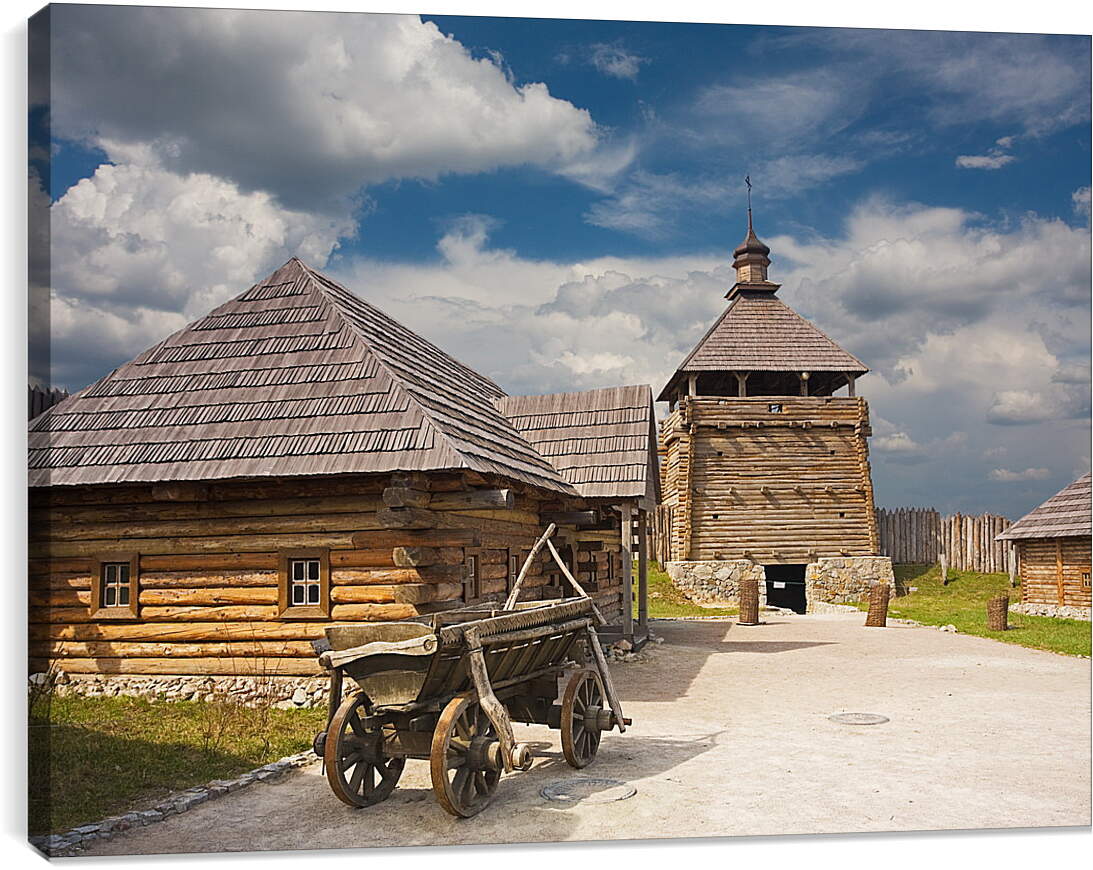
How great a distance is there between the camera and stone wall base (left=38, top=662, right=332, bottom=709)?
422 inches

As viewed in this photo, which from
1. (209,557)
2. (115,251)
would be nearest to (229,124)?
(115,251)

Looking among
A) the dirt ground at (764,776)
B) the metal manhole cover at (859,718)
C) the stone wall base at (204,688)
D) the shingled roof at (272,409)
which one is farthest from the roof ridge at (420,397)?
the metal manhole cover at (859,718)

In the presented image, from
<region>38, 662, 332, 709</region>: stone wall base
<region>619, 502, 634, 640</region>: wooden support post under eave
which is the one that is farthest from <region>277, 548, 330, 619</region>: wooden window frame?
<region>619, 502, 634, 640</region>: wooden support post under eave

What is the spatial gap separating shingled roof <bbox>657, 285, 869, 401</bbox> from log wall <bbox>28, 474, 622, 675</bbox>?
2226 cm

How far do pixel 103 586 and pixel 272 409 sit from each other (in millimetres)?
2747

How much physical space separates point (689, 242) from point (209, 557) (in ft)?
20.3

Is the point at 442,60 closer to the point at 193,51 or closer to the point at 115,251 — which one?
the point at 193,51

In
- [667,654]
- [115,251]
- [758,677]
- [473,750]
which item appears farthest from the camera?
[667,654]

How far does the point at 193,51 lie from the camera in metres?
7.85

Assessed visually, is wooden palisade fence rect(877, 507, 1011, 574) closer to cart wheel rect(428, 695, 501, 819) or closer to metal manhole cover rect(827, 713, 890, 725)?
metal manhole cover rect(827, 713, 890, 725)

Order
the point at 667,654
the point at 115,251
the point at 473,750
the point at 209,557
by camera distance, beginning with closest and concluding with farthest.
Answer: the point at 473,750
the point at 115,251
the point at 209,557
the point at 667,654

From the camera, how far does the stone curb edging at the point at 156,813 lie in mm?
6434

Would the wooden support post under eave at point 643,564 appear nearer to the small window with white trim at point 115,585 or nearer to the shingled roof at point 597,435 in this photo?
the shingled roof at point 597,435

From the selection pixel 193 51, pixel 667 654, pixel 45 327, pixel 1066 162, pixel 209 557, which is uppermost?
pixel 193 51
